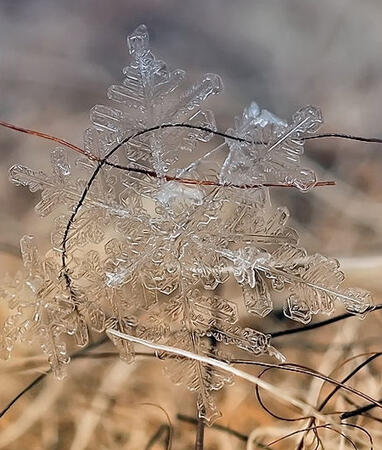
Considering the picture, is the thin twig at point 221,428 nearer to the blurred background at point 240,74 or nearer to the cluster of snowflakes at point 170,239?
the cluster of snowflakes at point 170,239

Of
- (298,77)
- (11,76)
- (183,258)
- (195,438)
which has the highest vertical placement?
(298,77)

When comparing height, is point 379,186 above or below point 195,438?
above

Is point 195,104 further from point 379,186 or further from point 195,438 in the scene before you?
point 195,438

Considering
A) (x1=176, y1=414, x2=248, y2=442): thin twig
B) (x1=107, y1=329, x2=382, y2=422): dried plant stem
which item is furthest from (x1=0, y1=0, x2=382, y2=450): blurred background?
(x1=176, y1=414, x2=248, y2=442): thin twig

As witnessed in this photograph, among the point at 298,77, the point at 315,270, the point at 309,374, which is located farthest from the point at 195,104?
the point at 309,374

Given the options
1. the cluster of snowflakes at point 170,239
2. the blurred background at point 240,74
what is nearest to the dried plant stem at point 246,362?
the cluster of snowflakes at point 170,239

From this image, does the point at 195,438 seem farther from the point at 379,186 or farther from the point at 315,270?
the point at 379,186
